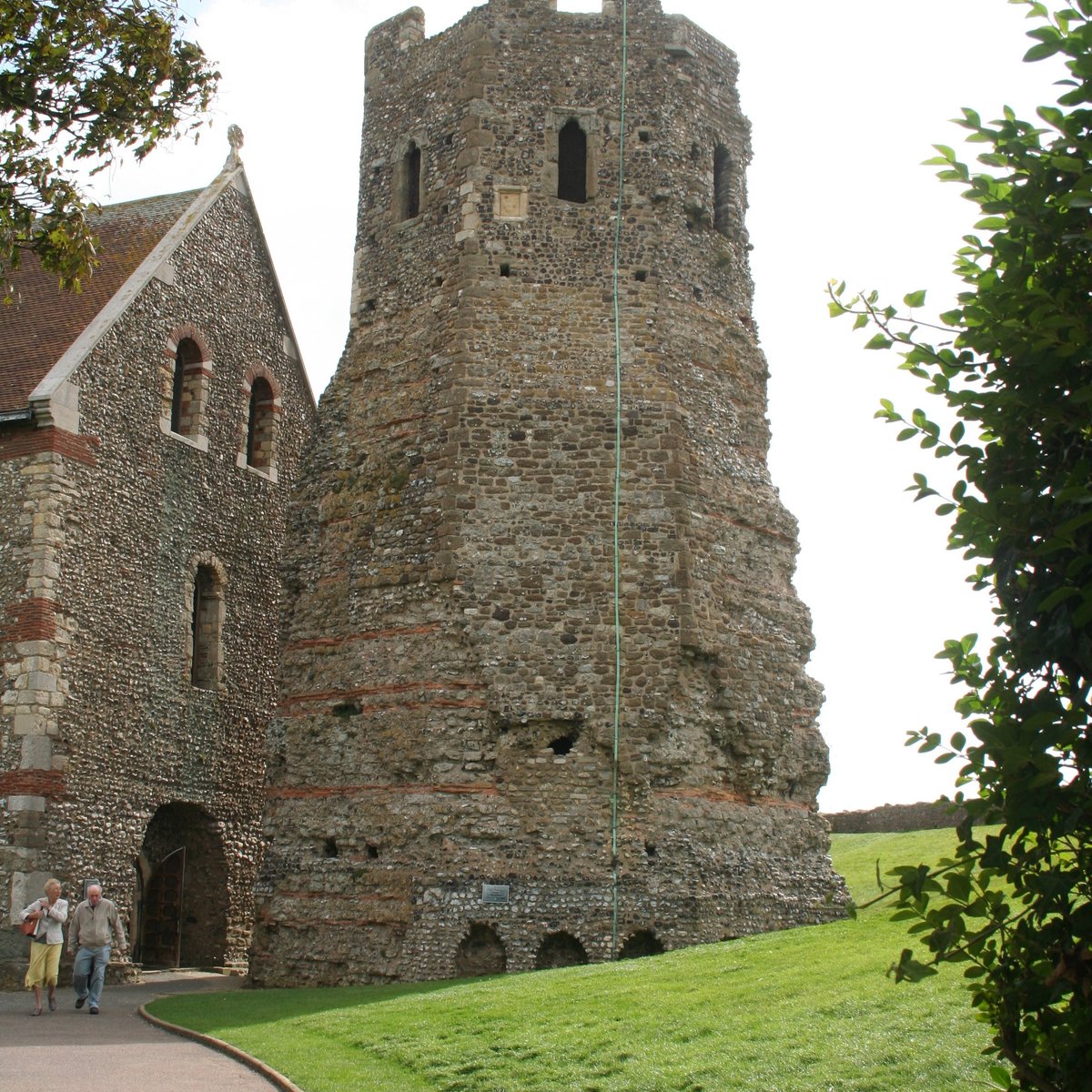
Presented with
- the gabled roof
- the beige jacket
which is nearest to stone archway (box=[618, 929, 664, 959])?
the beige jacket

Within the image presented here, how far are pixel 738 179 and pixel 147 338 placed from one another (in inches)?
349

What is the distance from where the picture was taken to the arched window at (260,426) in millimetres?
22672

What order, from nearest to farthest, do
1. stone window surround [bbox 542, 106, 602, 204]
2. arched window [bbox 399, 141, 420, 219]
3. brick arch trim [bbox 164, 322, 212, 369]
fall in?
1. stone window surround [bbox 542, 106, 602, 204]
2. arched window [bbox 399, 141, 420, 219]
3. brick arch trim [bbox 164, 322, 212, 369]

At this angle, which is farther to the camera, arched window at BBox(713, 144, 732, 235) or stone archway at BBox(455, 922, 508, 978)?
arched window at BBox(713, 144, 732, 235)

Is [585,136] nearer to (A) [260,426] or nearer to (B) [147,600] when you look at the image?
(A) [260,426]

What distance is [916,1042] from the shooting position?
27.1 ft

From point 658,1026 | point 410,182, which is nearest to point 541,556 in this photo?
point 410,182

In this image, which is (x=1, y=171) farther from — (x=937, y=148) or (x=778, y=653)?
(x=778, y=653)

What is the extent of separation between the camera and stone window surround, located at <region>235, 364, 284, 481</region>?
22.1 meters

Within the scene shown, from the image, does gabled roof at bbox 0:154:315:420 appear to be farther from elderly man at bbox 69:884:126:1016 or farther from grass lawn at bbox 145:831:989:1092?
grass lawn at bbox 145:831:989:1092

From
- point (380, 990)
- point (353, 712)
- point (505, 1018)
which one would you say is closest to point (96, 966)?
point (380, 990)

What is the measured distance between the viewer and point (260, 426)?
75.0ft

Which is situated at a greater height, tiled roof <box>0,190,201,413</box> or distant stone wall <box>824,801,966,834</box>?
tiled roof <box>0,190,201,413</box>

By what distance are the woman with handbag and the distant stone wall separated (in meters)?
15.1
